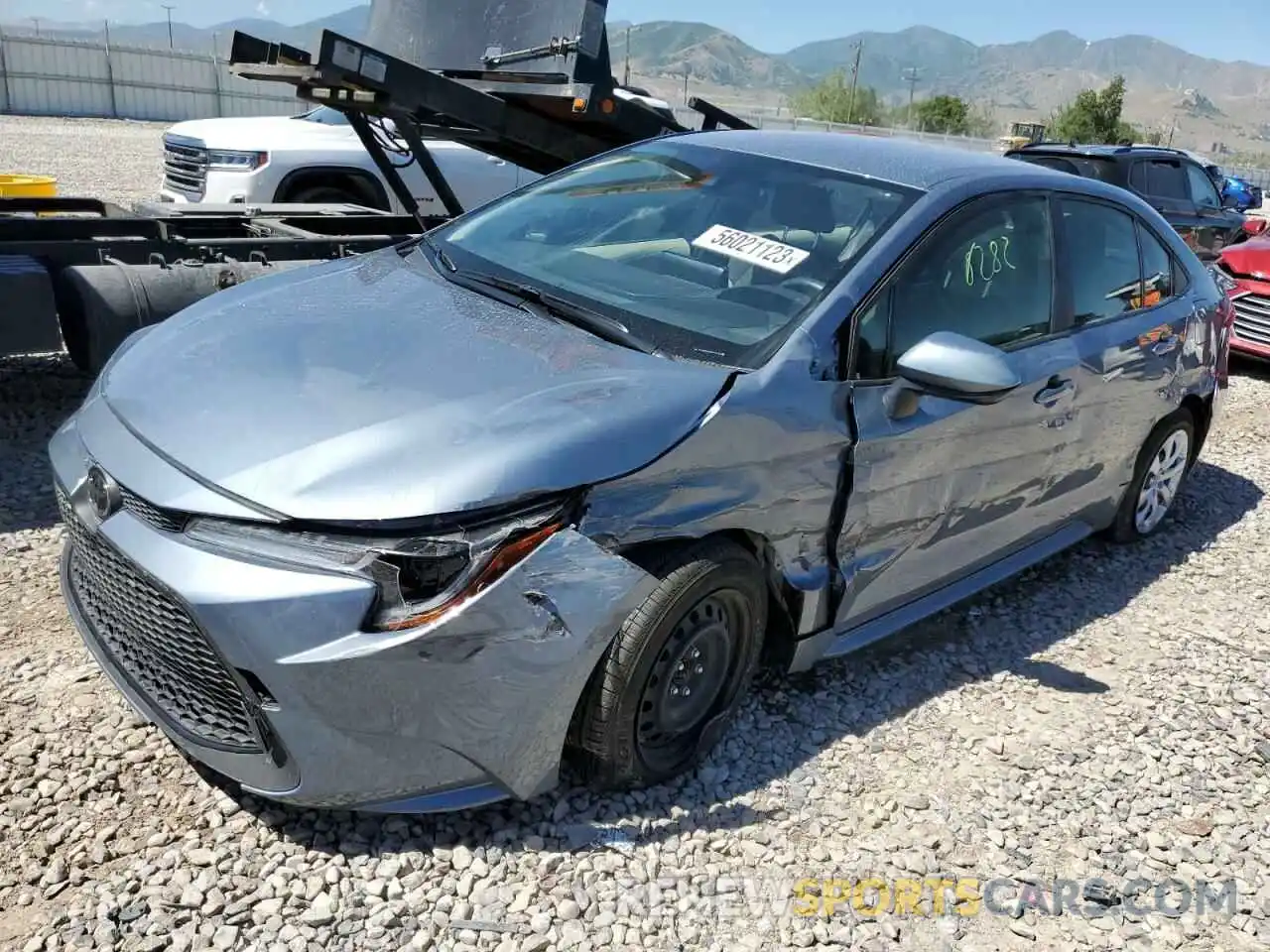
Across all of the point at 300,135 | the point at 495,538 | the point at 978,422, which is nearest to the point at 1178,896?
the point at 978,422

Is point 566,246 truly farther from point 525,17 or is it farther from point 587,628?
point 525,17

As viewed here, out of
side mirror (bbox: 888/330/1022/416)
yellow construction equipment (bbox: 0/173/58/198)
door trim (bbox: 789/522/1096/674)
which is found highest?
side mirror (bbox: 888/330/1022/416)

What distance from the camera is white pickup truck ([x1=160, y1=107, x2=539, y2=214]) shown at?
360 inches

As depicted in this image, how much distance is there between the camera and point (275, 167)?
915 cm

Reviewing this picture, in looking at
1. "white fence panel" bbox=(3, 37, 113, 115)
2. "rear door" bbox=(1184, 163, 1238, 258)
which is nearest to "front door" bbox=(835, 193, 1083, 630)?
"rear door" bbox=(1184, 163, 1238, 258)

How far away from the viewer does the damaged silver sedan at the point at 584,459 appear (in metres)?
2.32

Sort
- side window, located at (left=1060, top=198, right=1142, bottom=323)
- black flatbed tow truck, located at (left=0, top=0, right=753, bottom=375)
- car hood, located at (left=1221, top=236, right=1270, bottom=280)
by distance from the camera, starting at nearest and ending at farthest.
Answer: side window, located at (left=1060, top=198, right=1142, bottom=323) → black flatbed tow truck, located at (left=0, top=0, right=753, bottom=375) → car hood, located at (left=1221, top=236, right=1270, bottom=280)

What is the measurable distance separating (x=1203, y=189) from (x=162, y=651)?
560 inches

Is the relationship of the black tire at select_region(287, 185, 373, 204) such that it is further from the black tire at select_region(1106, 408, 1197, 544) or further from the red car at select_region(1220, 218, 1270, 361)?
the red car at select_region(1220, 218, 1270, 361)

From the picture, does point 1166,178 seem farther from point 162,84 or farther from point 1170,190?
point 162,84

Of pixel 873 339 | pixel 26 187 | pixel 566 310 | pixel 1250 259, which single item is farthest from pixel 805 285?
pixel 1250 259

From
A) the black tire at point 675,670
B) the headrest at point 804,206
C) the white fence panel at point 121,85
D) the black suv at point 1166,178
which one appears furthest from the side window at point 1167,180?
the white fence panel at point 121,85

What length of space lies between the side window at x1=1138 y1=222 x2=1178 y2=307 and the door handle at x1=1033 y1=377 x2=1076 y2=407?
0.94 meters

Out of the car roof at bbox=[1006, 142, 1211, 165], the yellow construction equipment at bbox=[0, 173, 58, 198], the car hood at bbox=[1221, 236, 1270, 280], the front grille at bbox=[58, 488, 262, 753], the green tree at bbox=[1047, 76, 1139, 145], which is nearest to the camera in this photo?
the front grille at bbox=[58, 488, 262, 753]
